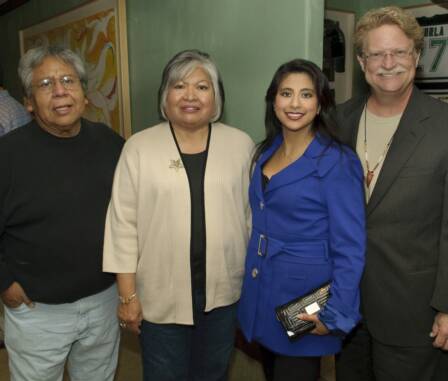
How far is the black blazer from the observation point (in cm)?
139

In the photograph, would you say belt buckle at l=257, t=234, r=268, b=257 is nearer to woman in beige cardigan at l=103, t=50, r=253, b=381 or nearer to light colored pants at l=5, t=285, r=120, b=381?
woman in beige cardigan at l=103, t=50, r=253, b=381

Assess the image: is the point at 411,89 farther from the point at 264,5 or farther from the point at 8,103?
the point at 8,103

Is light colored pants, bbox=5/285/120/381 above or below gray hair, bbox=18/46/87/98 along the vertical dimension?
below

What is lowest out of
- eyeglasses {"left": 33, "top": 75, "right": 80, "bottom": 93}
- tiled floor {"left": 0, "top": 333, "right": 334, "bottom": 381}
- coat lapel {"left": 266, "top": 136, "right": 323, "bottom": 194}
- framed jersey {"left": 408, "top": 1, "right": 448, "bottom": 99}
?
tiled floor {"left": 0, "top": 333, "right": 334, "bottom": 381}

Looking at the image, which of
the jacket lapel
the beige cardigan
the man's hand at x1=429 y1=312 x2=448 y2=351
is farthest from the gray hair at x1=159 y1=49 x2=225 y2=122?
the man's hand at x1=429 y1=312 x2=448 y2=351

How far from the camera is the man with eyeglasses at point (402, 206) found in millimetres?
1399

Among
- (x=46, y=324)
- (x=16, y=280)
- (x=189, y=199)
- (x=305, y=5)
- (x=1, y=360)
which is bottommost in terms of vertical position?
(x=1, y=360)

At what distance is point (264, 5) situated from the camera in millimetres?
1942

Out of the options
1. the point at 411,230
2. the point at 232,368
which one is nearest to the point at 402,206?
the point at 411,230

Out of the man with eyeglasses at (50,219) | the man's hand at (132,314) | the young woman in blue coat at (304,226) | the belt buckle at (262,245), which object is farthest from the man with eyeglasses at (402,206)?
the man with eyeglasses at (50,219)

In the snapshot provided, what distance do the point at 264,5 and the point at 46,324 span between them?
1.55 metres

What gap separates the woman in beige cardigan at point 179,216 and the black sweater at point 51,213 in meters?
Answer: 0.10

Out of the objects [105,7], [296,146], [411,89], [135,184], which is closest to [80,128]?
[135,184]

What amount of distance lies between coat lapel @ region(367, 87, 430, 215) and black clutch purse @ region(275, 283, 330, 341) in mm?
310
